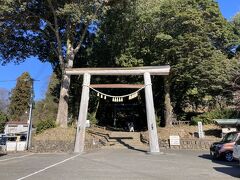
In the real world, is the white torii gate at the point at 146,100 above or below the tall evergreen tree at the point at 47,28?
below

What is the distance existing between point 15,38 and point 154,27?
1377 centimetres

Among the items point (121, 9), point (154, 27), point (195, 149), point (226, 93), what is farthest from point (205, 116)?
point (121, 9)

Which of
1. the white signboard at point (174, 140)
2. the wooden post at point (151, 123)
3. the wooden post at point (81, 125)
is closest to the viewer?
the wooden post at point (151, 123)

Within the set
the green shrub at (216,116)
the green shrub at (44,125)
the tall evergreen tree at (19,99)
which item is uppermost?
the tall evergreen tree at (19,99)

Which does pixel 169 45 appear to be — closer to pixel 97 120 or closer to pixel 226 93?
pixel 226 93

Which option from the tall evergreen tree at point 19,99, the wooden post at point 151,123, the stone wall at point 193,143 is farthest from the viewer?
the tall evergreen tree at point 19,99

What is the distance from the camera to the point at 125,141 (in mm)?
33281

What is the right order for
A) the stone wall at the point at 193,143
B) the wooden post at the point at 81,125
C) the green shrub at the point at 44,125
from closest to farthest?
1. the wooden post at the point at 81,125
2. the stone wall at the point at 193,143
3. the green shrub at the point at 44,125

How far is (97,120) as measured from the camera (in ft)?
148

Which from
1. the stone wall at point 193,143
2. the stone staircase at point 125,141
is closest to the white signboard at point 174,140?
the stone wall at point 193,143

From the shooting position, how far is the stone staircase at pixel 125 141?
31198mm

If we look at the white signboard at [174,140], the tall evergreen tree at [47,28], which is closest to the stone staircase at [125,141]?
the white signboard at [174,140]

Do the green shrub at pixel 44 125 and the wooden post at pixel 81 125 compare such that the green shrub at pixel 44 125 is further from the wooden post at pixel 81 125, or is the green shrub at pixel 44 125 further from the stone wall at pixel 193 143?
the stone wall at pixel 193 143

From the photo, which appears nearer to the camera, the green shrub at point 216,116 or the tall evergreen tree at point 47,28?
the tall evergreen tree at point 47,28
